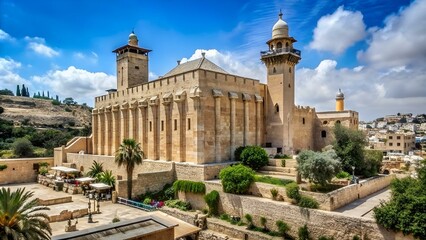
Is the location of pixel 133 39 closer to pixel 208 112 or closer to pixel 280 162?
pixel 208 112

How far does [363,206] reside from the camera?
16.9 meters

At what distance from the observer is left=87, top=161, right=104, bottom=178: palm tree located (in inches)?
1178

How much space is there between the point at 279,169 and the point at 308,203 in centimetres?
744

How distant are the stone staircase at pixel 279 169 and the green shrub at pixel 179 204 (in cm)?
627

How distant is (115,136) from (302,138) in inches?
814

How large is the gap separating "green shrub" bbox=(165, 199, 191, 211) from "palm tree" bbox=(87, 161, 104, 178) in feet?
39.1

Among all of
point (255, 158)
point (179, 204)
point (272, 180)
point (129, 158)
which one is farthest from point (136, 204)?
point (255, 158)

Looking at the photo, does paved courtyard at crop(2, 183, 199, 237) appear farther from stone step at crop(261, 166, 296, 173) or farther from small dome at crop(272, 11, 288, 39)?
small dome at crop(272, 11, 288, 39)

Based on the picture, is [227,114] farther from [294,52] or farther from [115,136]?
[115,136]

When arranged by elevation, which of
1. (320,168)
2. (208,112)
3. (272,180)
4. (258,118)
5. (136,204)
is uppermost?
(208,112)

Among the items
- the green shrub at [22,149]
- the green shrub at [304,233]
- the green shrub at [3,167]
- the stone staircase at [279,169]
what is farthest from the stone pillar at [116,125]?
the green shrub at [304,233]

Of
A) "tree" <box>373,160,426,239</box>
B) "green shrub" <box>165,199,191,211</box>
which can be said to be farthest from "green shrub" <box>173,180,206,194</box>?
"tree" <box>373,160,426,239</box>

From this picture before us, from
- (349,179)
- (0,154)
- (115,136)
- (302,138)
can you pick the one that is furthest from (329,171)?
(0,154)

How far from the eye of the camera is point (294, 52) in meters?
28.7
